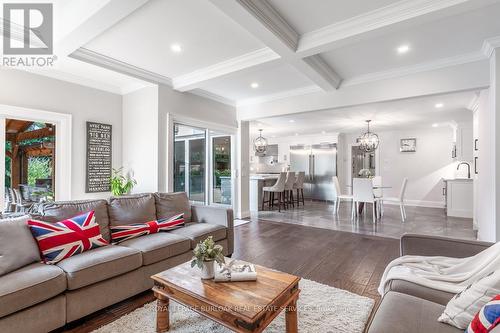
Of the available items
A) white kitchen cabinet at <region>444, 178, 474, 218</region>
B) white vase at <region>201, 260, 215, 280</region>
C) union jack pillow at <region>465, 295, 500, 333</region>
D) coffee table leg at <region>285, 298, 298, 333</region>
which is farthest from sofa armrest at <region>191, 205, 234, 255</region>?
white kitchen cabinet at <region>444, 178, 474, 218</region>

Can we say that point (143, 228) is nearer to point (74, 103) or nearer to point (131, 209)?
point (131, 209)

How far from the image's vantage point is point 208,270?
1733mm

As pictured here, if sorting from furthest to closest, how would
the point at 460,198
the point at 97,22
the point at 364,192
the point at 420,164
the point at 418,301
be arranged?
1. the point at 420,164
2. the point at 460,198
3. the point at 364,192
4. the point at 97,22
5. the point at 418,301

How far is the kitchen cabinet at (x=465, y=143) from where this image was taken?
6.28 meters

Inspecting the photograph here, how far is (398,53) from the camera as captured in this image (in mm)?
3295

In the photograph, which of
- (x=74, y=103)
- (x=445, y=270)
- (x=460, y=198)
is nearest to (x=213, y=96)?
(x=74, y=103)

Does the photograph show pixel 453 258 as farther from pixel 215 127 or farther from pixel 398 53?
pixel 215 127

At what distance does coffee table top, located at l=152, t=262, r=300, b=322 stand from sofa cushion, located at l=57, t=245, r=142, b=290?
504 mm

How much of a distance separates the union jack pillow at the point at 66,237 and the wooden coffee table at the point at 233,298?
899mm

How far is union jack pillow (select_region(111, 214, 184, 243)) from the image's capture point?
8.63 feet

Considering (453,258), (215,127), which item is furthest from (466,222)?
(215,127)

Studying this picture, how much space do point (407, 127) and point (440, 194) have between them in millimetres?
2227

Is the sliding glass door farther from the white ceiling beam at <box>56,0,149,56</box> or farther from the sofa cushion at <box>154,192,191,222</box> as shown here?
the white ceiling beam at <box>56,0,149,56</box>

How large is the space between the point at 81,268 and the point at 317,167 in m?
8.23
